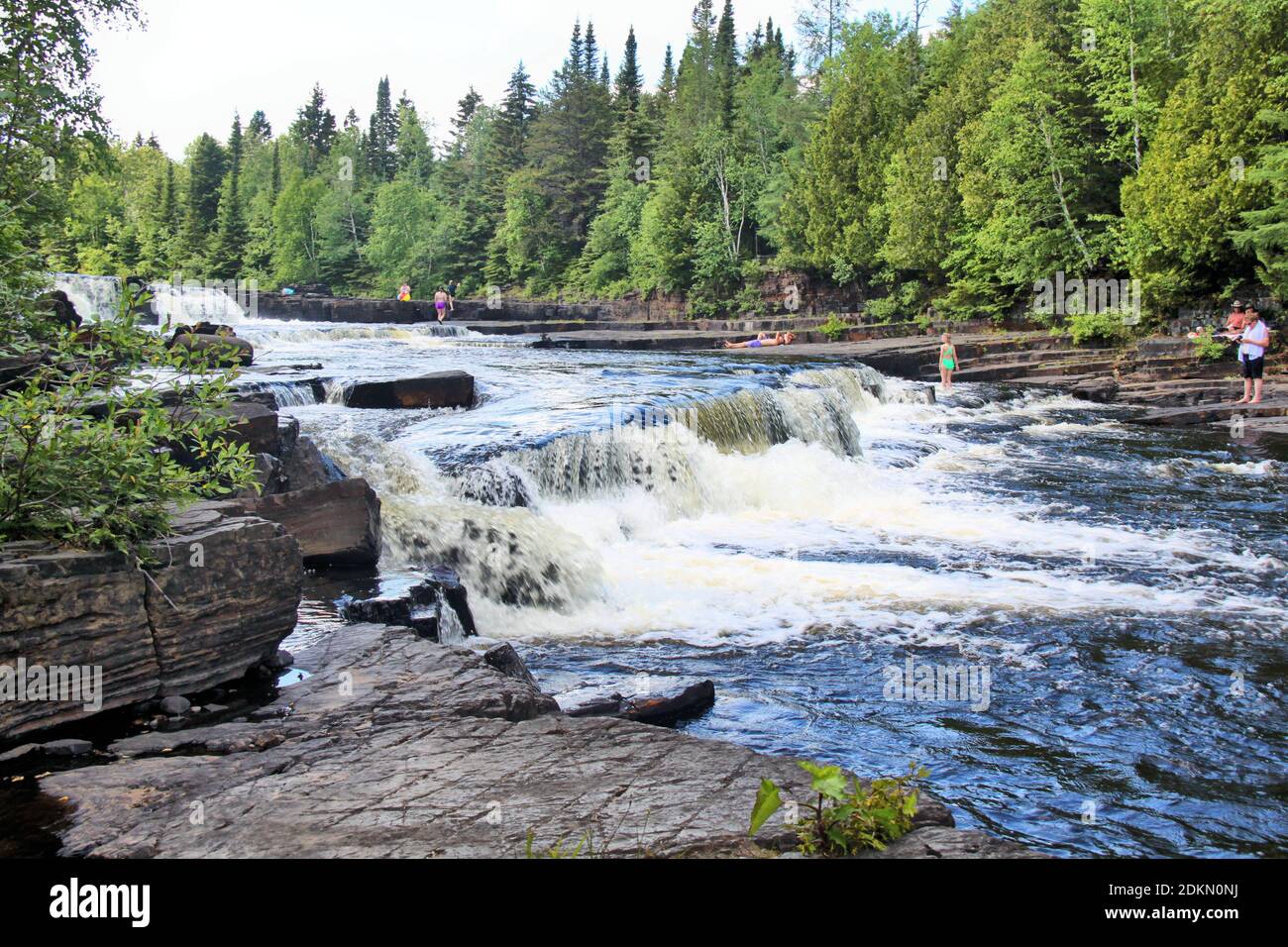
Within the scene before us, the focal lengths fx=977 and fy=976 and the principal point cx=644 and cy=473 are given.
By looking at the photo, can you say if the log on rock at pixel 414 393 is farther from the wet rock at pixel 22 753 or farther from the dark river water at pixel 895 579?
the wet rock at pixel 22 753

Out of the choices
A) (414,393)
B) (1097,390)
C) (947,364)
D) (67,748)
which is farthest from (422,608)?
(1097,390)

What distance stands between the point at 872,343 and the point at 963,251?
7.50 meters

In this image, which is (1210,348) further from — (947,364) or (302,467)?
(302,467)

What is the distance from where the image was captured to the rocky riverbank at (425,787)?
360 centimetres

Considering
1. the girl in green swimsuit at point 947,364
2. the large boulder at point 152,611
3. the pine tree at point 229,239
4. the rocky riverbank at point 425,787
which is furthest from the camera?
the pine tree at point 229,239

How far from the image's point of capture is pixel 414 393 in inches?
674

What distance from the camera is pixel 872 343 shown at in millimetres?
31781

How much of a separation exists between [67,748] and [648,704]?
3393mm

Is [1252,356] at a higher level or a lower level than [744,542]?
higher

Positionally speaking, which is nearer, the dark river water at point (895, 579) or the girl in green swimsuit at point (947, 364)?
the dark river water at point (895, 579)

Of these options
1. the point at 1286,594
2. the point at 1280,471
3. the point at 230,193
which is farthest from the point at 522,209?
the point at 1286,594

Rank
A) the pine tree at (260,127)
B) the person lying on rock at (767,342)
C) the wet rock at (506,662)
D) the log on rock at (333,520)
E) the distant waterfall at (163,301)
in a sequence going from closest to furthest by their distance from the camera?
1. the wet rock at (506,662)
2. the log on rock at (333,520)
3. the person lying on rock at (767,342)
4. the distant waterfall at (163,301)
5. the pine tree at (260,127)

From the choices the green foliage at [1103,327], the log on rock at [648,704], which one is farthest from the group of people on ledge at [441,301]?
the log on rock at [648,704]

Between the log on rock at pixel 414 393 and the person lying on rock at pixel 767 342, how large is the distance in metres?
16.5
